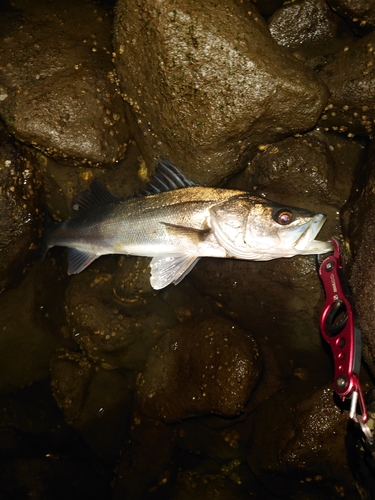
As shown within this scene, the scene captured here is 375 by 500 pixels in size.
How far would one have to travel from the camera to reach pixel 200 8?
325cm

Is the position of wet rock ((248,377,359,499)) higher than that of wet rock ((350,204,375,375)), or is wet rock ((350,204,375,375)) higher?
wet rock ((350,204,375,375))

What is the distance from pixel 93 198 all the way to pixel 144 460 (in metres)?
3.51

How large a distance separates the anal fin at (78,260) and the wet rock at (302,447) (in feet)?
9.64

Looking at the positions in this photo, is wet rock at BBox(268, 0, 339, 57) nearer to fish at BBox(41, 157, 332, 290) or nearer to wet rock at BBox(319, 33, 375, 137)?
wet rock at BBox(319, 33, 375, 137)

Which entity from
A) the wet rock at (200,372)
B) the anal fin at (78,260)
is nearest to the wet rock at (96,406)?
the wet rock at (200,372)

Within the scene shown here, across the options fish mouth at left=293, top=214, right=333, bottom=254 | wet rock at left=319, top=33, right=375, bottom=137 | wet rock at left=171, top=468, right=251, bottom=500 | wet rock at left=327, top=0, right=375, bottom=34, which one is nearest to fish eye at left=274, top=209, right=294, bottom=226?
fish mouth at left=293, top=214, right=333, bottom=254

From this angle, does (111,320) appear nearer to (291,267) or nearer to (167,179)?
(167,179)

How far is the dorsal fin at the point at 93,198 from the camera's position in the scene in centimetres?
404

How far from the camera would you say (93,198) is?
4121 millimetres

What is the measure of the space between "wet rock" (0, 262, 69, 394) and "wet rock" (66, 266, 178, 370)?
42 centimetres

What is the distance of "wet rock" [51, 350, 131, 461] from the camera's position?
4.76 metres

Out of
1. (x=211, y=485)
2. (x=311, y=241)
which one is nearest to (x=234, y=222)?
(x=311, y=241)

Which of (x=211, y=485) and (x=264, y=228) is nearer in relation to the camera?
(x=264, y=228)

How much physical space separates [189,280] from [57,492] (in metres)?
3.33
